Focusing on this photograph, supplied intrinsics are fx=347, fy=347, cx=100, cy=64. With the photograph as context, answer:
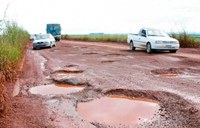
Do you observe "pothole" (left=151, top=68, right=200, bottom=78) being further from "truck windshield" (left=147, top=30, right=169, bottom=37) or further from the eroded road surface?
"truck windshield" (left=147, top=30, right=169, bottom=37)

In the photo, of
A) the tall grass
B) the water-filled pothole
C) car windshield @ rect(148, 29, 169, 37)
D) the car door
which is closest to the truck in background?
the tall grass

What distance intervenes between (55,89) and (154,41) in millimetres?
11177

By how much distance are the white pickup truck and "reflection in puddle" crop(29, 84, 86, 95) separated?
10.6 m

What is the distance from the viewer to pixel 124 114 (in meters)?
6.68

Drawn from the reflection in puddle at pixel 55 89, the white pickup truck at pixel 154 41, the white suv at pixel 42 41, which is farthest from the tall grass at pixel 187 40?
the reflection in puddle at pixel 55 89

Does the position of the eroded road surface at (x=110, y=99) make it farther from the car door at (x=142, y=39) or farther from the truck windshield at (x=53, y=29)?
the truck windshield at (x=53, y=29)

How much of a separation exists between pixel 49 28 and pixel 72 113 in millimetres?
49073

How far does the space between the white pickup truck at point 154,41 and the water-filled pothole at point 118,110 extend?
12.0 meters

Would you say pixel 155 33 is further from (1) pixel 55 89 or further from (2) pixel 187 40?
(1) pixel 55 89

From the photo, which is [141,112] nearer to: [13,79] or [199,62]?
[13,79]

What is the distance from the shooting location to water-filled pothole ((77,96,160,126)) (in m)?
6.30

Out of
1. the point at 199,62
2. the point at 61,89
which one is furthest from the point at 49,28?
the point at 61,89

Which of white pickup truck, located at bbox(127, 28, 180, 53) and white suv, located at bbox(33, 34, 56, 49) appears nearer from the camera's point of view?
white pickup truck, located at bbox(127, 28, 180, 53)

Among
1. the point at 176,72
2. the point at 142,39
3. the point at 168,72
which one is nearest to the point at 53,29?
the point at 142,39
